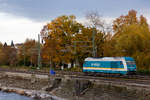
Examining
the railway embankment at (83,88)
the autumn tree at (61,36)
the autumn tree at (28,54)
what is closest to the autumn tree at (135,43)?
the railway embankment at (83,88)

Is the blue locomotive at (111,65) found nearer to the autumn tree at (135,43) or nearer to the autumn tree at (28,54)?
the autumn tree at (135,43)

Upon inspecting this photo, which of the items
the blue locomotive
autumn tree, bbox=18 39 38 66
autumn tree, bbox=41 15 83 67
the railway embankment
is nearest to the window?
the blue locomotive

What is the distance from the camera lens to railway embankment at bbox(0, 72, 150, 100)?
2066 cm

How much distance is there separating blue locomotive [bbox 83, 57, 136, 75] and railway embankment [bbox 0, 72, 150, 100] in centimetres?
330

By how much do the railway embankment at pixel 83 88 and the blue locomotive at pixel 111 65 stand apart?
10.8 ft

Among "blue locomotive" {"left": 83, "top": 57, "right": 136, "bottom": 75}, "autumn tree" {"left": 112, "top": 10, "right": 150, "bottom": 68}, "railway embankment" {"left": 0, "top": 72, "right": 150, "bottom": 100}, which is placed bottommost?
"railway embankment" {"left": 0, "top": 72, "right": 150, "bottom": 100}

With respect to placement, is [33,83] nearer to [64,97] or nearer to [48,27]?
[64,97]

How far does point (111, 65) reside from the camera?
30.2 m

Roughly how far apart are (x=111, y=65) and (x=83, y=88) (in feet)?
24.4

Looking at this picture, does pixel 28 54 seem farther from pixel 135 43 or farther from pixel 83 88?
pixel 83 88

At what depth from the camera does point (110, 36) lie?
138 feet

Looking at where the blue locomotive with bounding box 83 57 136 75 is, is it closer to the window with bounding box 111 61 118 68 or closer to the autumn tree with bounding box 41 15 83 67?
the window with bounding box 111 61 118 68

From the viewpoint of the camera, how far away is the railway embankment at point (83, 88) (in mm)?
20656

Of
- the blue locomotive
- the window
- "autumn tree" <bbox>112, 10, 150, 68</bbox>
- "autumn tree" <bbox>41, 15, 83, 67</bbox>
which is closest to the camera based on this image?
the blue locomotive
